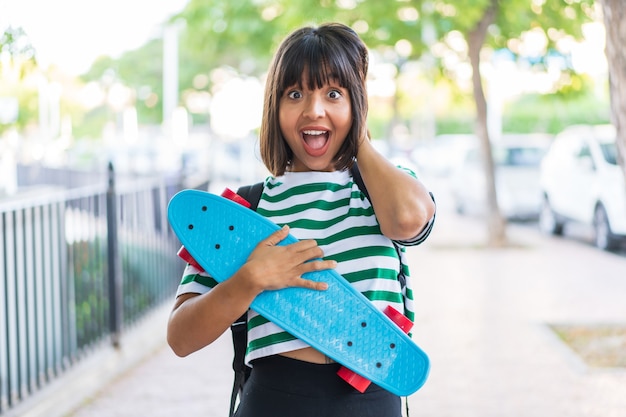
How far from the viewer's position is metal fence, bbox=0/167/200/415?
5250 millimetres

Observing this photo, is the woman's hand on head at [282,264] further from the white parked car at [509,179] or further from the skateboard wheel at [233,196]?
the white parked car at [509,179]

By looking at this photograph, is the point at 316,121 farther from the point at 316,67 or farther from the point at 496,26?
the point at 496,26

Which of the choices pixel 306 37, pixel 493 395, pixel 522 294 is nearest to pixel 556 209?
pixel 522 294

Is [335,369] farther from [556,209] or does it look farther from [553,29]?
[556,209]

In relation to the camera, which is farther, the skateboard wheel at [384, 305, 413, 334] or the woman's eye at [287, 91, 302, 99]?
the woman's eye at [287, 91, 302, 99]

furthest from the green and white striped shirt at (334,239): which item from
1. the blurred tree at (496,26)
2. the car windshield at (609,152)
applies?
the car windshield at (609,152)

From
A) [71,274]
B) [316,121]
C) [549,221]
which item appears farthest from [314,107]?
[549,221]

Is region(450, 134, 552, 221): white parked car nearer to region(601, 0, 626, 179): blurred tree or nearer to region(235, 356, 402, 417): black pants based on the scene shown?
region(601, 0, 626, 179): blurred tree

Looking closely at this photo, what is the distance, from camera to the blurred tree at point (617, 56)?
531cm

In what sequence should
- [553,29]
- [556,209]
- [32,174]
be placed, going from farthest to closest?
1. [32,174]
2. [556,209]
3. [553,29]

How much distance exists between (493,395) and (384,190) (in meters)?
4.09

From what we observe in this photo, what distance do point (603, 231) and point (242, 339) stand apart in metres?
11.4

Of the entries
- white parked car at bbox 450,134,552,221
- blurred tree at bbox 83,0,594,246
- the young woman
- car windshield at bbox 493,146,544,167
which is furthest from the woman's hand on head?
car windshield at bbox 493,146,544,167

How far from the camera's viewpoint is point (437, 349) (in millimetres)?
6723
